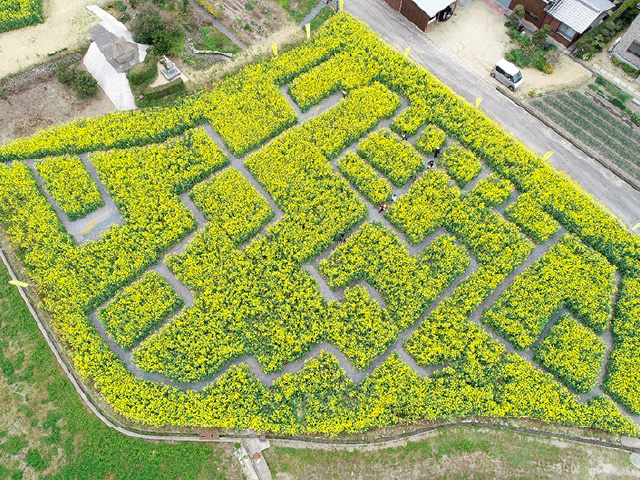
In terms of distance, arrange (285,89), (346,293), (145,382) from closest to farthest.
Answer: (145,382) → (346,293) → (285,89)

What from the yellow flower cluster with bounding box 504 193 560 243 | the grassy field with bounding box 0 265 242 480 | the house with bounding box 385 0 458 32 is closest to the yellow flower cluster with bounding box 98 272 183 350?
the grassy field with bounding box 0 265 242 480

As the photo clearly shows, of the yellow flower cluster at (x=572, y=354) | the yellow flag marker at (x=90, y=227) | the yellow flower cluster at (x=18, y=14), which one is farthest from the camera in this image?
the yellow flower cluster at (x=18, y=14)

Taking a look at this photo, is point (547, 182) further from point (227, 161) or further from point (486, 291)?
point (227, 161)

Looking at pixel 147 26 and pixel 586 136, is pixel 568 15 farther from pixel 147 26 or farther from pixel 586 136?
pixel 147 26

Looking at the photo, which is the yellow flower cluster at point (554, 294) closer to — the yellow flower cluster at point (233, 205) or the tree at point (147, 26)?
the yellow flower cluster at point (233, 205)

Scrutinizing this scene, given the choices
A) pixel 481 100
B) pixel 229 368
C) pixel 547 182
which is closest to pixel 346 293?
pixel 229 368

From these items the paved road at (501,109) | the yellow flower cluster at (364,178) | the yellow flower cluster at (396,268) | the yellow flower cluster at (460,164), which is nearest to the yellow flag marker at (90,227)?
the yellow flower cluster at (396,268)
